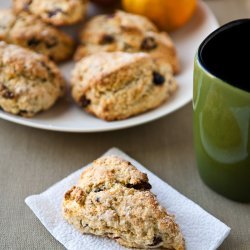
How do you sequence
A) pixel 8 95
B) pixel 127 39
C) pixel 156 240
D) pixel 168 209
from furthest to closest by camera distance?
pixel 127 39
pixel 8 95
pixel 168 209
pixel 156 240

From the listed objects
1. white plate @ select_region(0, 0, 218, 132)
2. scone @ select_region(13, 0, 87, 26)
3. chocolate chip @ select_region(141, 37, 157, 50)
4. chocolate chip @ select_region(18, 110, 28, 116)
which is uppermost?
scone @ select_region(13, 0, 87, 26)

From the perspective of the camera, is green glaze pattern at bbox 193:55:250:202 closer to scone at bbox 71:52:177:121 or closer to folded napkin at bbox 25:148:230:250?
folded napkin at bbox 25:148:230:250

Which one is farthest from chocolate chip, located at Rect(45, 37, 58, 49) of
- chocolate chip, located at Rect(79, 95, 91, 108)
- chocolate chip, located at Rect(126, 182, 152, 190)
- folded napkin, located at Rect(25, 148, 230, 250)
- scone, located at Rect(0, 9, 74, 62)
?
chocolate chip, located at Rect(126, 182, 152, 190)

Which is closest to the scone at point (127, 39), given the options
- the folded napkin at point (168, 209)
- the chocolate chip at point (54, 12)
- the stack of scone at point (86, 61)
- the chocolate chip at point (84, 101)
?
the stack of scone at point (86, 61)

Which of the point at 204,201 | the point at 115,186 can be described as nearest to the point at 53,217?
the point at 115,186

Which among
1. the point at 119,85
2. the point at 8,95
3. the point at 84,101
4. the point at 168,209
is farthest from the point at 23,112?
the point at 168,209

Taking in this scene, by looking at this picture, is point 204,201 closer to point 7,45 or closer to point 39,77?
point 39,77

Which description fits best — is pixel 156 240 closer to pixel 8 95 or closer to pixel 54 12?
pixel 8 95
